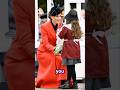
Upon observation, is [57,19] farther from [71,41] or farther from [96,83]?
[96,83]

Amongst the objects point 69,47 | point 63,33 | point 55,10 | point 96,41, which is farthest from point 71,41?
point 96,41

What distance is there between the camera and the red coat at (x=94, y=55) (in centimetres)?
366

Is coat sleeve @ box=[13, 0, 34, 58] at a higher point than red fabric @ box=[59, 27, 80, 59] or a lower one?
higher

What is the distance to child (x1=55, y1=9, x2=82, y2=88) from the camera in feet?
16.5

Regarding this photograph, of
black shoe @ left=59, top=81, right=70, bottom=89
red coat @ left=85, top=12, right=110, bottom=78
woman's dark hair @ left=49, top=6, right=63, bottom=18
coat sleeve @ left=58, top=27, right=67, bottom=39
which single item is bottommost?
black shoe @ left=59, top=81, right=70, bottom=89

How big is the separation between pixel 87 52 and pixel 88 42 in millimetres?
76

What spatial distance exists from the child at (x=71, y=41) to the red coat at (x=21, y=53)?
117cm

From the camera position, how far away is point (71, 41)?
514 cm

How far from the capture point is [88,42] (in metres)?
3.66

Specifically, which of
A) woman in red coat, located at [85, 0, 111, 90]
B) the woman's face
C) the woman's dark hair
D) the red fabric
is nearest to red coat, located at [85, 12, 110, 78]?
woman in red coat, located at [85, 0, 111, 90]

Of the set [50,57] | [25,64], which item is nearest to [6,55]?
[25,64]

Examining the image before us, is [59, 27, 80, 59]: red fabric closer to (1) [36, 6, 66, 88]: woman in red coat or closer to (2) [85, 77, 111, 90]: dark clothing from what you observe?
(1) [36, 6, 66, 88]: woman in red coat

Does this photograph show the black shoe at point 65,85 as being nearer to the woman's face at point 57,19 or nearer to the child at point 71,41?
the child at point 71,41

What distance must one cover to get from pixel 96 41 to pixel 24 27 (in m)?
0.60
